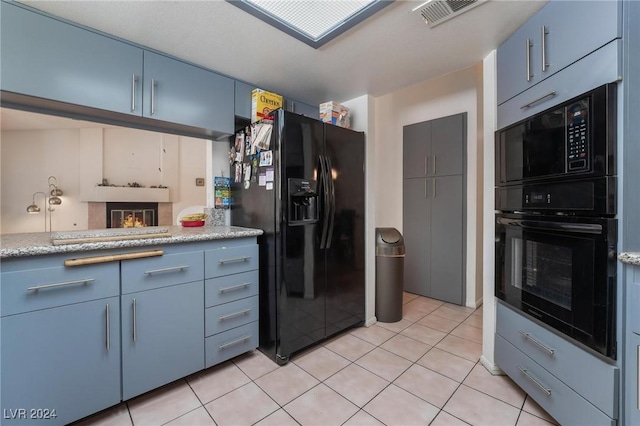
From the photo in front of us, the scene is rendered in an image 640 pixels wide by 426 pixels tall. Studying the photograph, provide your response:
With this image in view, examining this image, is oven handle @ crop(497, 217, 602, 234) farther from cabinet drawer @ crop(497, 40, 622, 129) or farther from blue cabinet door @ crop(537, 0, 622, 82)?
blue cabinet door @ crop(537, 0, 622, 82)

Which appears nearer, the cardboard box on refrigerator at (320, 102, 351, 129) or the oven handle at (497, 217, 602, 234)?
the oven handle at (497, 217, 602, 234)

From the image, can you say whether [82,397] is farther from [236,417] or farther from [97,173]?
[97,173]

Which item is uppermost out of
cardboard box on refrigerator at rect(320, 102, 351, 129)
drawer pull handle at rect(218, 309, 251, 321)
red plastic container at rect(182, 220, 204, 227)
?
cardboard box on refrigerator at rect(320, 102, 351, 129)

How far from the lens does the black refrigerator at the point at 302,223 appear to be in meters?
1.88

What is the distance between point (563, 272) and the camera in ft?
4.09

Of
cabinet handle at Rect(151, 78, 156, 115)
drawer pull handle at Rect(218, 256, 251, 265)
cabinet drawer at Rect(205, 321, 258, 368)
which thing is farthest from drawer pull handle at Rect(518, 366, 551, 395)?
cabinet handle at Rect(151, 78, 156, 115)

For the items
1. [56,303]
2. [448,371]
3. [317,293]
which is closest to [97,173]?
[56,303]

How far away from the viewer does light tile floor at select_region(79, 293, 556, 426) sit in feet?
4.54

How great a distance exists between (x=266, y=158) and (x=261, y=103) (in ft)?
1.71

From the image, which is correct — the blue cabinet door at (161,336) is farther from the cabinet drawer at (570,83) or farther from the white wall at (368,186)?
the cabinet drawer at (570,83)

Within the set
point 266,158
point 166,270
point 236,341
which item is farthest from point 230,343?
point 266,158

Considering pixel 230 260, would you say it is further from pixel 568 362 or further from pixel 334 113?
pixel 568 362

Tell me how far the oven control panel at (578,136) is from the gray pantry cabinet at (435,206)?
183cm

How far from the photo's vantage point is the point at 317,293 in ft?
6.81
